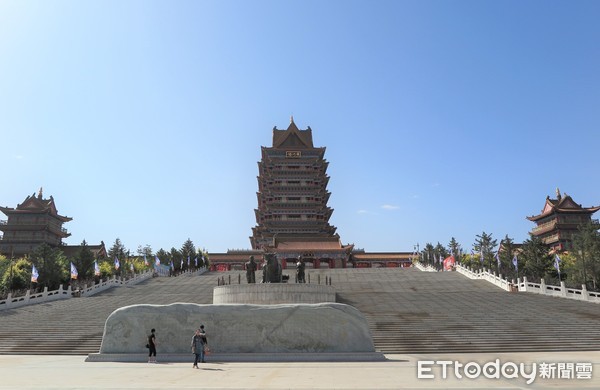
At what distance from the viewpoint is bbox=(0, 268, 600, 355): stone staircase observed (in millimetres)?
18172

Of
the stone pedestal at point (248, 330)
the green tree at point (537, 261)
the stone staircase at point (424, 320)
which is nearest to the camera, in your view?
the stone pedestal at point (248, 330)

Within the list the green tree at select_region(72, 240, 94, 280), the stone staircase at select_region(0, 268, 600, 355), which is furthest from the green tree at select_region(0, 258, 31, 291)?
the stone staircase at select_region(0, 268, 600, 355)

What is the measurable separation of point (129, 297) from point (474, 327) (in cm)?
2578

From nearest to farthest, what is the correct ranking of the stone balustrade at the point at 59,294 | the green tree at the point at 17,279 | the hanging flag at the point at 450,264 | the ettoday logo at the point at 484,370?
the ettoday logo at the point at 484,370 < the stone balustrade at the point at 59,294 < the green tree at the point at 17,279 < the hanging flag at the point at 450,264

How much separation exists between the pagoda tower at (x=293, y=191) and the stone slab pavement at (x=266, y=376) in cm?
5892

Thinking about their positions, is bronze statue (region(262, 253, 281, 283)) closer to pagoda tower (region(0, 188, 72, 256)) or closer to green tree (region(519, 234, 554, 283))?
green tree (region(519, 234, 554, 283))

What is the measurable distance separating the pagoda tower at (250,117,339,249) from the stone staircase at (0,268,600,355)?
35.5 metres

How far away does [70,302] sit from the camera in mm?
33219

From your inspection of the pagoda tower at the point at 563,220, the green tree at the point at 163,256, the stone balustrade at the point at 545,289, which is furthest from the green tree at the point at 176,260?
the pagoda tower at the point at 563,220

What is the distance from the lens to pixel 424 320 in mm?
22500

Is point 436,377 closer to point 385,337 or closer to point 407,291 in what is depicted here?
point 385,337

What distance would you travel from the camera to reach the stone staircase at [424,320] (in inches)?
715

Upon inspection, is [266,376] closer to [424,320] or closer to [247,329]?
[247,329]

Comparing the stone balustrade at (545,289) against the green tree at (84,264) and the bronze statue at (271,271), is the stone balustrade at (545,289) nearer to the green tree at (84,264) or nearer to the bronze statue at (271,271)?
the bronze statue at (271,271)
